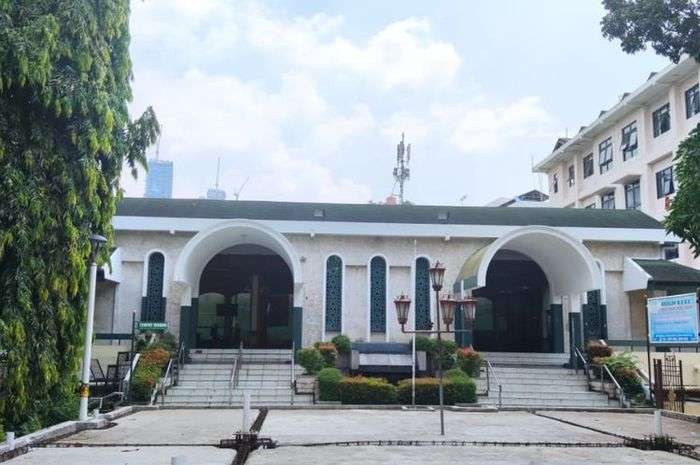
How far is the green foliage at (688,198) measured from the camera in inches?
461

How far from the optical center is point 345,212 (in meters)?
23.1

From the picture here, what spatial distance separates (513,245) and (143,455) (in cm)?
1529

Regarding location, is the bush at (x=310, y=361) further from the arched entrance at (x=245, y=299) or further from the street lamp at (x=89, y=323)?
the street lamp at (x=89, y=323)

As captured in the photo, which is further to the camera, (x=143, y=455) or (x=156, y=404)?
(x=156, y=404)

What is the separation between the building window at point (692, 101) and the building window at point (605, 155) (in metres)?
6.91

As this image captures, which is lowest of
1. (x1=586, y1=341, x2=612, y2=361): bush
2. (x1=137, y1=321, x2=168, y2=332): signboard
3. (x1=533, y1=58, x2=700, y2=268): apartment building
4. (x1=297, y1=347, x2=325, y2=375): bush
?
(x1=297, y1=347, x2=325, y2=375): bush

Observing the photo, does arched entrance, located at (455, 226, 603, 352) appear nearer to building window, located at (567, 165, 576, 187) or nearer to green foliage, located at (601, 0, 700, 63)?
green foliage, located at (601, 0, 700, 63)

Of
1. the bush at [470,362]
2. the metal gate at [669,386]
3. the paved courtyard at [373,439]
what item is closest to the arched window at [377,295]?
the bush at [470,362]

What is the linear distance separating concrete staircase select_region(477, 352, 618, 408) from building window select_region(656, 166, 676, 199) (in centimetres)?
1278

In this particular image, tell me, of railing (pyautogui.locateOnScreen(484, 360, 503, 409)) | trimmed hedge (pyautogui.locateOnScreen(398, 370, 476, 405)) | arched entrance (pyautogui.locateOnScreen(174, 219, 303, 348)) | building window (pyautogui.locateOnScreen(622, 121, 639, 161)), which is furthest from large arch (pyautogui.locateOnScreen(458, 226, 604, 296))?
building window (pyautogui.locateOnScreen(622, 121, 639, 161))

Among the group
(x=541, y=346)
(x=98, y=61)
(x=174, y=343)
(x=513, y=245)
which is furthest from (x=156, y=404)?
(x=541, y=346)

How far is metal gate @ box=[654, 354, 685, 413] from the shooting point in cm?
1530

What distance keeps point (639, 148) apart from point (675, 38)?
21677 mm

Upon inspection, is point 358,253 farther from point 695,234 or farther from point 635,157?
point 635,157
